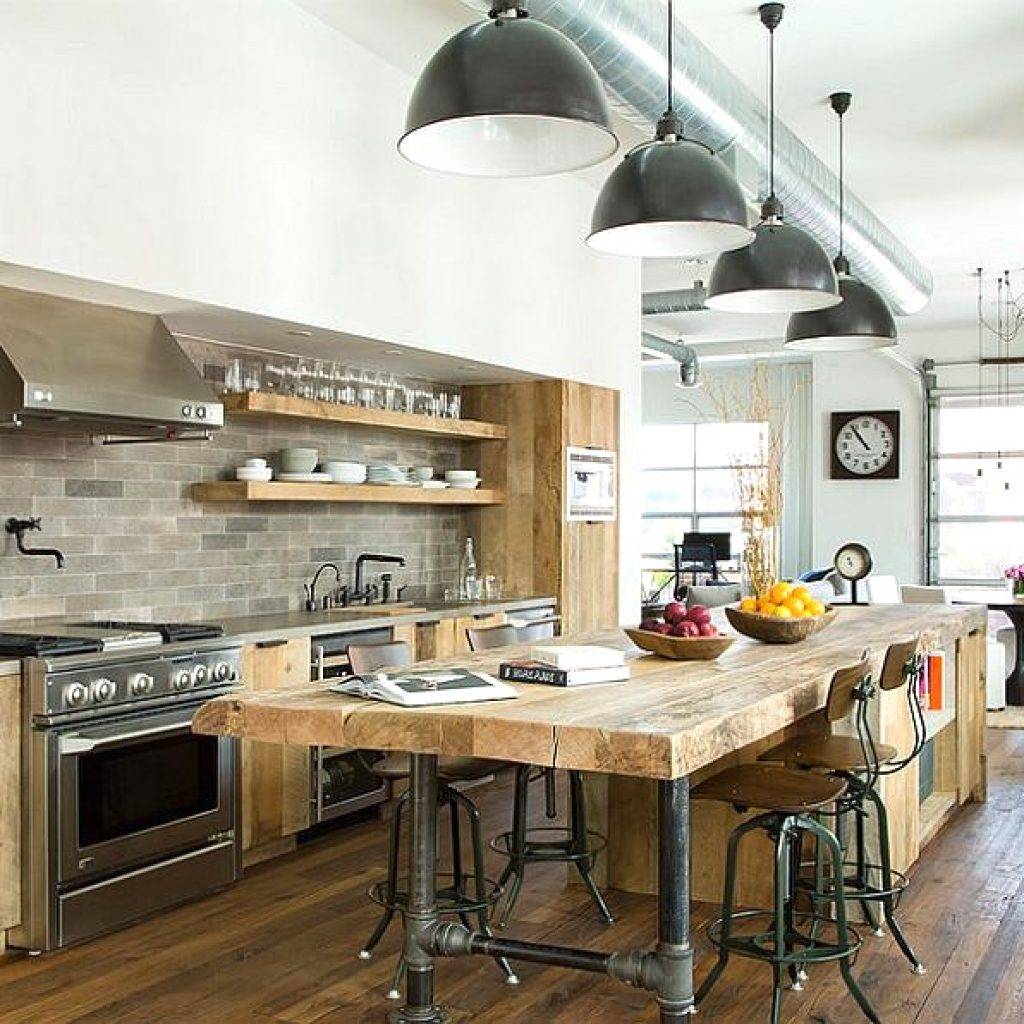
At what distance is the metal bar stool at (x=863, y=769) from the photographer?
3779 mm

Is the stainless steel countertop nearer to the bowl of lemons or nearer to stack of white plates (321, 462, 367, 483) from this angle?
stack of white plates (321, 462, 367, 483)

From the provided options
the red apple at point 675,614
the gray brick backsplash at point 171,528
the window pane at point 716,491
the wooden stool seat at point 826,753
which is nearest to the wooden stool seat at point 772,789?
the wooden stool seat at point 826,753

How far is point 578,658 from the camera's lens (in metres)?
3.45

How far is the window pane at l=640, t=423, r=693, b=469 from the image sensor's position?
1434 cm

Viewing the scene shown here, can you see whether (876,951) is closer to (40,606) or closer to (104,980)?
(104,980)

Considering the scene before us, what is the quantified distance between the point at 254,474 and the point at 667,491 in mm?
9462

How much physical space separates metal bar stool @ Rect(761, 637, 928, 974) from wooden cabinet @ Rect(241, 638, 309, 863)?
6.43ft

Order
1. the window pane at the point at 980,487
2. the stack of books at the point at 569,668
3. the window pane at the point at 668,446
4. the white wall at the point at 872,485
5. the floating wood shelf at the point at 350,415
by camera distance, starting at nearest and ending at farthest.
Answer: the stack of books at the point at 569,668
the floating wood shelf at the point at 350,415
the window pane at the point at 980,487
the white wall at the point at 872,485
the window pane at the point at 668,446

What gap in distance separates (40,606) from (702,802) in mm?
2496

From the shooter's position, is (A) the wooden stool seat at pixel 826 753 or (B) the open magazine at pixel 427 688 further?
(A) the wooden stool seat at pixel 826 753

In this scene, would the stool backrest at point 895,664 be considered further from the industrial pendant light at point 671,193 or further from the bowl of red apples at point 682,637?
the industrial pendant light at point 671,193

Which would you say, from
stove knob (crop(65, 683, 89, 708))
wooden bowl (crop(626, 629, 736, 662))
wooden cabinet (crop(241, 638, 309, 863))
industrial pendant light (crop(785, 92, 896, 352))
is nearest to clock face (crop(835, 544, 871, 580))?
industrial pendant light (crop(785, 92, 896, 352))

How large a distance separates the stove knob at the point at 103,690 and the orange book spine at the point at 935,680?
3.45 m

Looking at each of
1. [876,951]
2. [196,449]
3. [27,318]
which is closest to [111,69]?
[27,318]
